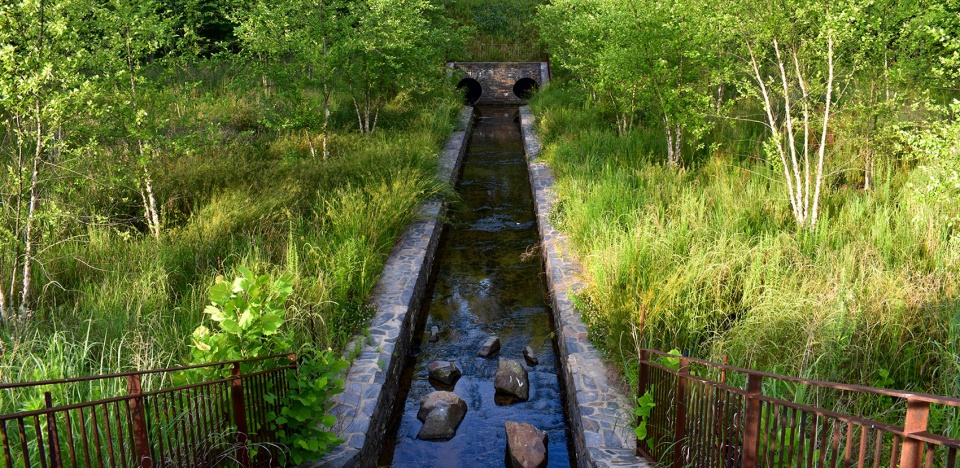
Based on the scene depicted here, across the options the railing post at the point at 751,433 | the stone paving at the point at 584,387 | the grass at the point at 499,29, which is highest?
the grass at the point at 499,29

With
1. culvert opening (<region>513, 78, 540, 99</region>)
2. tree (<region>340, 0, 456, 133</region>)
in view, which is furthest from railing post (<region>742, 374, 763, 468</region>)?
culvert opening (<region>513, 78, 540, 99</region>)

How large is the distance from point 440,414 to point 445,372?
83cm

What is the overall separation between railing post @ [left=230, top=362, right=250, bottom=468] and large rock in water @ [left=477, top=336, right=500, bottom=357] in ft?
11.8

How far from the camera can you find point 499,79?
25281mm

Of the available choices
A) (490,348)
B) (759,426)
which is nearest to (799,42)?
(490,348)

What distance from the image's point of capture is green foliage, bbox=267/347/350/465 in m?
4.75

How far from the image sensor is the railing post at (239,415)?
4230 mm

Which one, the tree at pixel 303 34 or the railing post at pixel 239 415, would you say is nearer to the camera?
the railing post at pixel 239 415

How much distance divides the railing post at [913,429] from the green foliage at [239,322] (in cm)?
337

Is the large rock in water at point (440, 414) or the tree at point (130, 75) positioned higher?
the tree at point (130, 75)

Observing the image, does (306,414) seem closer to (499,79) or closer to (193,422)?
(193,422)

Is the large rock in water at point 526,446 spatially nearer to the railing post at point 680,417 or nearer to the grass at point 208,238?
the railing post at point 680,417

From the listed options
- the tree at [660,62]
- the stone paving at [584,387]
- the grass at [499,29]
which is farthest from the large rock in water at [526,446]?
the grass at [499,29]

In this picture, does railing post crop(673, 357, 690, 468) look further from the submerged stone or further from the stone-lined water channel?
the submerged stone
